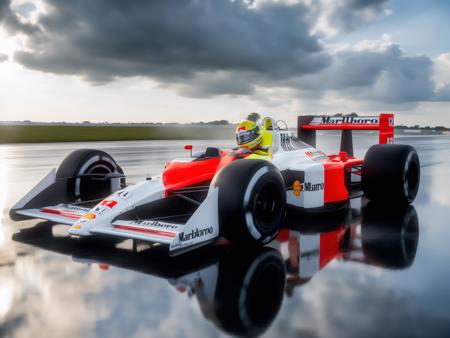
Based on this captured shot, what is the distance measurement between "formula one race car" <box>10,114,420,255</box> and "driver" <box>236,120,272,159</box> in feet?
0.44

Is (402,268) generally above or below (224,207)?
below

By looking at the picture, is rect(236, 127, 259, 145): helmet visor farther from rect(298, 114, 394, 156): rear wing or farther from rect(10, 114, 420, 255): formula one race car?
rect(298, 114, 394, 156): rear wing

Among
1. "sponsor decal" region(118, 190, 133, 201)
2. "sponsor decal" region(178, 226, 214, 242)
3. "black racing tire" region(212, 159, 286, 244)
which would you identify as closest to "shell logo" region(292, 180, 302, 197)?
"black racing tire" region(212, 159, 286, 244)

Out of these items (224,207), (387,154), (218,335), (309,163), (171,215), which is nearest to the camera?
(218,335)

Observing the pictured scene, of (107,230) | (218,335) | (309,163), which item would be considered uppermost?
(309,163)

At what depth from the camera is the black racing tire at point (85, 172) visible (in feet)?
18.5

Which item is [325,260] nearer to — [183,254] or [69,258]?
[183,254]

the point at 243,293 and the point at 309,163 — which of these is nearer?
the point at 243,293

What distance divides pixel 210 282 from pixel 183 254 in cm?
76

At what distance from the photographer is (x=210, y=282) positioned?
135 inches

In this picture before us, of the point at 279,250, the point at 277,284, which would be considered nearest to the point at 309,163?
the point at 279,250

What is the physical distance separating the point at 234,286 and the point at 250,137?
10.1 ft

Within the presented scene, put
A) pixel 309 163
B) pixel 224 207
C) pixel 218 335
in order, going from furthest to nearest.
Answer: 1. pixel 309 163
2. pixel 224 207
3. pixel 218 335

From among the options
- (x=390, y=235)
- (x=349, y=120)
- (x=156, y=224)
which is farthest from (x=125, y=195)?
(x=349, y=120)
